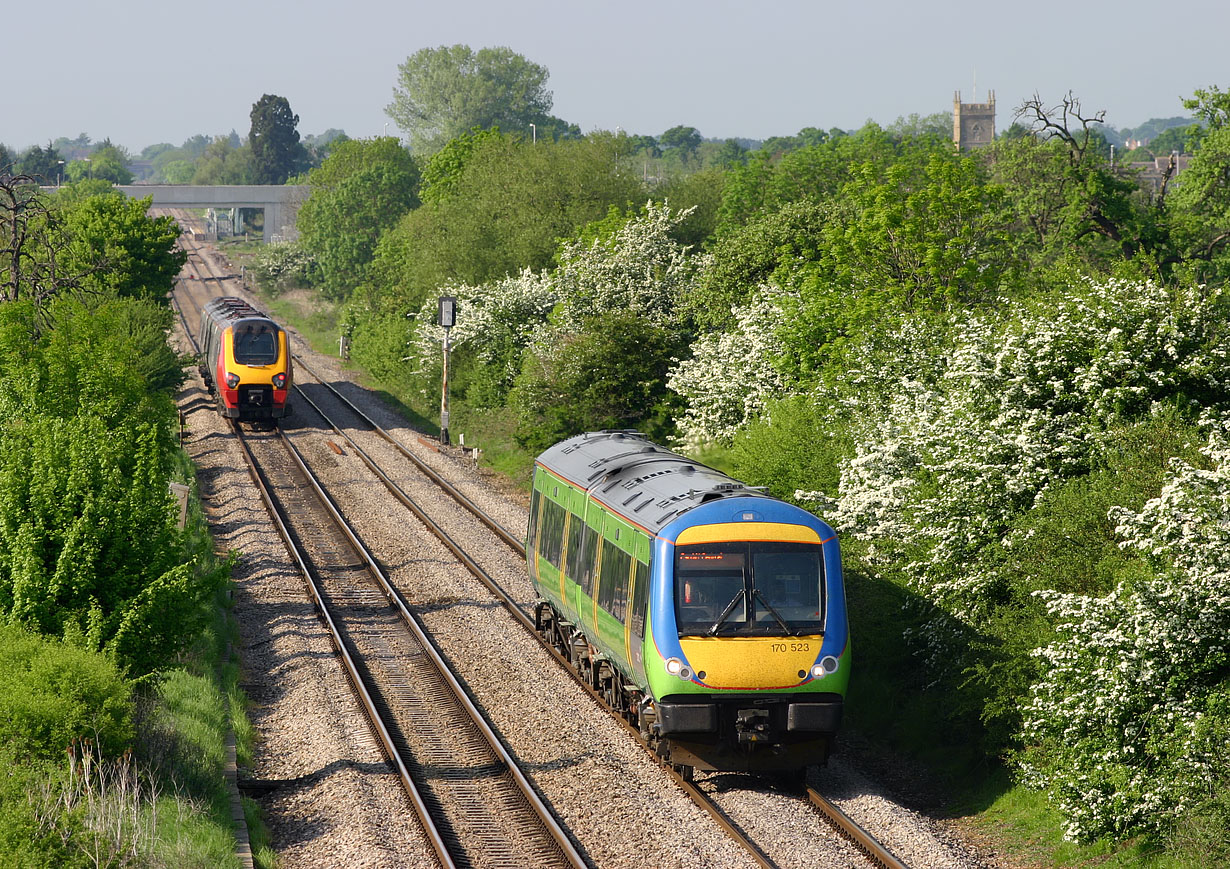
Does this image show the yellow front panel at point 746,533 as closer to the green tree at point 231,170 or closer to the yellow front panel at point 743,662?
the yellow front panel at point 743,662

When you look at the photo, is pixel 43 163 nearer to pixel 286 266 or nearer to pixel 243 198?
pixel 243 198

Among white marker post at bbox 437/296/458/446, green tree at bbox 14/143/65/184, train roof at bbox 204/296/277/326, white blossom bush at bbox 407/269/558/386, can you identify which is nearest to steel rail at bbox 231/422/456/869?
white marker post at bbox 437/296/458/446

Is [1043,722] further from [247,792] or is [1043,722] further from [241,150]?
[241,150]

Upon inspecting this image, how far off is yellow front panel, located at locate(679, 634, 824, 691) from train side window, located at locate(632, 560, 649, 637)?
80cm

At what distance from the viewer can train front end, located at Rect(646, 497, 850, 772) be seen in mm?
13984

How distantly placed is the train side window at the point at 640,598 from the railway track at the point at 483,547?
6.03 feet

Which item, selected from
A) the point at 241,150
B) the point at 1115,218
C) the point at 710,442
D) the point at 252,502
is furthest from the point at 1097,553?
the point at 241,150

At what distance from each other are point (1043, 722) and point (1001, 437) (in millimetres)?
4421

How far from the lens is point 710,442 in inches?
1232

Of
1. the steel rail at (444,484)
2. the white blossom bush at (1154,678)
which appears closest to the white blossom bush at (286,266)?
the steel rail at (444,484)

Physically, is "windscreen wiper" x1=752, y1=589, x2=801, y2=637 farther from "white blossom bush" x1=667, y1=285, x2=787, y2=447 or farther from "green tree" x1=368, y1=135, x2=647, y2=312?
"green tree" x1=368, y1=135, x2=647, y2=312

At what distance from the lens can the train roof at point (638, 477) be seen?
15.1 meters

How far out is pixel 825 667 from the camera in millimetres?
14156

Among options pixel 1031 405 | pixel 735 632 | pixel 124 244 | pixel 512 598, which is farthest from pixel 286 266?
pixel 735 632
